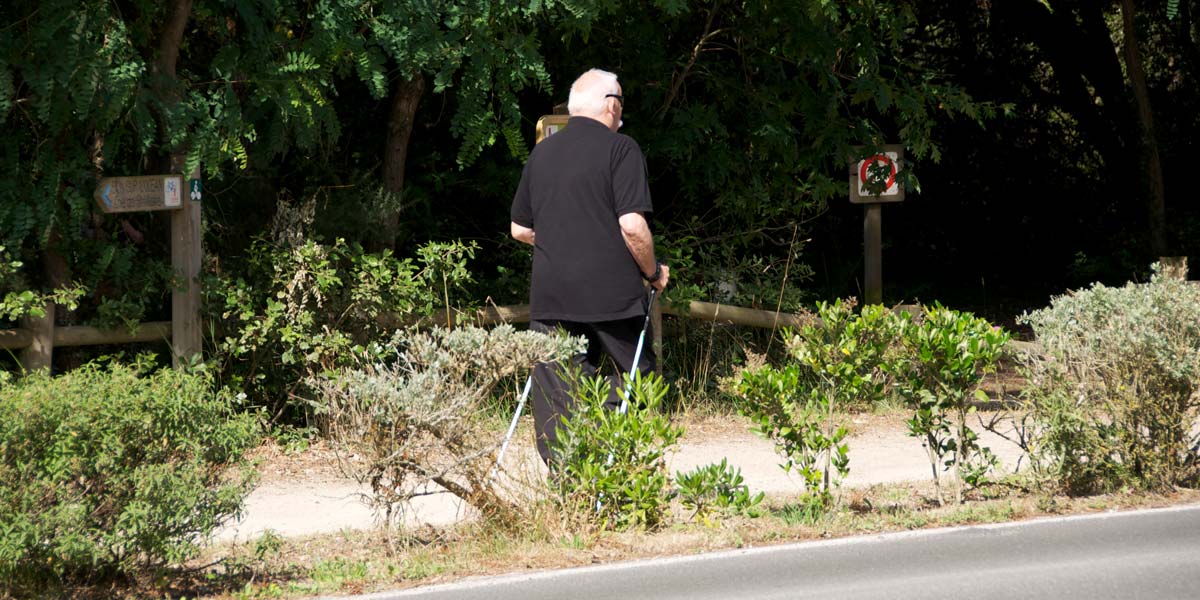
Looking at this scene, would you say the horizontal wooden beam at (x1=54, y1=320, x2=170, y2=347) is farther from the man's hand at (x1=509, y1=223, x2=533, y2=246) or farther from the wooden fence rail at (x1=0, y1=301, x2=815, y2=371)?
the man's hand at (x1=509, y1=223, x2=533, y2=246)

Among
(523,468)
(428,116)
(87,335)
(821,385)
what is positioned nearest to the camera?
(523,468)

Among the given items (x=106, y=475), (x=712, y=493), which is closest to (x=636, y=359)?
(x=712, y=493)

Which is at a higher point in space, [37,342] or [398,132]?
[398,132]

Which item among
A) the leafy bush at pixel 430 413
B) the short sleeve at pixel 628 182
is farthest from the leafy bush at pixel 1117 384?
the leafy bush at pixel 430 413

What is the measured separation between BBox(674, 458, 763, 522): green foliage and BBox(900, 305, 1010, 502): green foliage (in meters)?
1.01

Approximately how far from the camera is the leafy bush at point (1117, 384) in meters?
6.59

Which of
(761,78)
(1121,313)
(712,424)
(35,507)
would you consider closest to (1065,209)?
(761,78)

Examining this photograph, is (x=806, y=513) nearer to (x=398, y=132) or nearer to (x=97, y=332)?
(x=97, y=332)

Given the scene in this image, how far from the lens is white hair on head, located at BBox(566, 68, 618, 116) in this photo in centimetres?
658

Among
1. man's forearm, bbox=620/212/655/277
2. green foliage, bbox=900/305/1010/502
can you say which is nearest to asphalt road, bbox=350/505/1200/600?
green foliage, bbox=900/305/1010/502

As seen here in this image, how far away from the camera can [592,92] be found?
21.6 ft

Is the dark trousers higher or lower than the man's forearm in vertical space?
lower

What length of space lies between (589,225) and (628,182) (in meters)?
0.28

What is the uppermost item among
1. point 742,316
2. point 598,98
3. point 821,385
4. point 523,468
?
point 598,98
